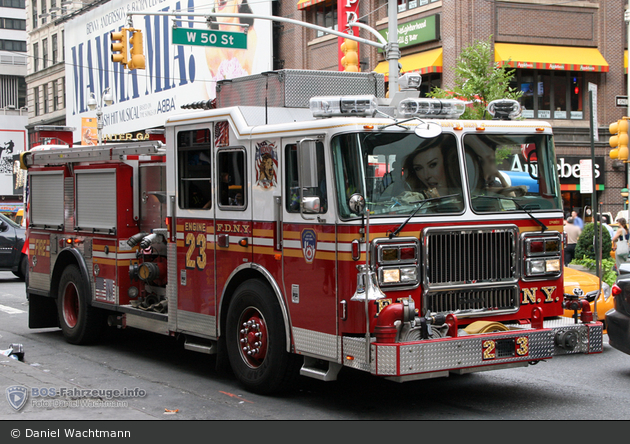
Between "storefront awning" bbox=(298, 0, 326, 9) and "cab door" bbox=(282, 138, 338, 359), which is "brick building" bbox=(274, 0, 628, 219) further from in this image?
"cab door" bbox=(282, 138, 338, 359)

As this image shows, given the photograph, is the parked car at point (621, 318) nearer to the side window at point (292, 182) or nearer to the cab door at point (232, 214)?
the side window at point (292, 182)

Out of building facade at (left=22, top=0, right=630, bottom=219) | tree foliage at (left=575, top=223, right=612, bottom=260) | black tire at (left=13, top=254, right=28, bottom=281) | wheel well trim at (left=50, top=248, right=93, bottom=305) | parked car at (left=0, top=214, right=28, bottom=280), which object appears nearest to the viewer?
wheel well trim at (left=50, top=248, right=93, bottom=305)

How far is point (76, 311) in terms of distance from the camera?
11.1m

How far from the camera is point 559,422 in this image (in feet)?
22.2

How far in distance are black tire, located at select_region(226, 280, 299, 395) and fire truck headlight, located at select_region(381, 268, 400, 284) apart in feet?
4.16

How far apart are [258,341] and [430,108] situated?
2745 millimetres

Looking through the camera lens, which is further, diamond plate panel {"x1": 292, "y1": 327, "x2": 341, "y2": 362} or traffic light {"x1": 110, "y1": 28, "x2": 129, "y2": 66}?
traffic light {"x1": 110, "y1": 28, "x2": 129, "y2": 66}

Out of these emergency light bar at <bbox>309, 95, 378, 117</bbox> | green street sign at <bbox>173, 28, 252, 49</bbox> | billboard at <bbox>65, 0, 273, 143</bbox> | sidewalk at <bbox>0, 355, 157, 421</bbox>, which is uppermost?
billboard at <bbox>65, 0, 273, 143</bbox>

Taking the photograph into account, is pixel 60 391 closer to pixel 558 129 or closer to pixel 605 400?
pixel 605 400

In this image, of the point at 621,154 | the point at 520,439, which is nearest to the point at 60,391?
the point at 520,439

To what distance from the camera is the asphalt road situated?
7.01 m

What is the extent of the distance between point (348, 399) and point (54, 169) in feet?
19.1

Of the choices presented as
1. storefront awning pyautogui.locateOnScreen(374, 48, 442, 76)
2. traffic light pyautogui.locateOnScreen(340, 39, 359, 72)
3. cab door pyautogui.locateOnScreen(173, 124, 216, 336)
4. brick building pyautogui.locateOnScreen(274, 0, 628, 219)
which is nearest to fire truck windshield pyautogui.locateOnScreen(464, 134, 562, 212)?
cab door pyautogui.locateOnScreen(173, 124, 216, 336)

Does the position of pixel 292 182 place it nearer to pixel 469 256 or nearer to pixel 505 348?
pixel 469 256
